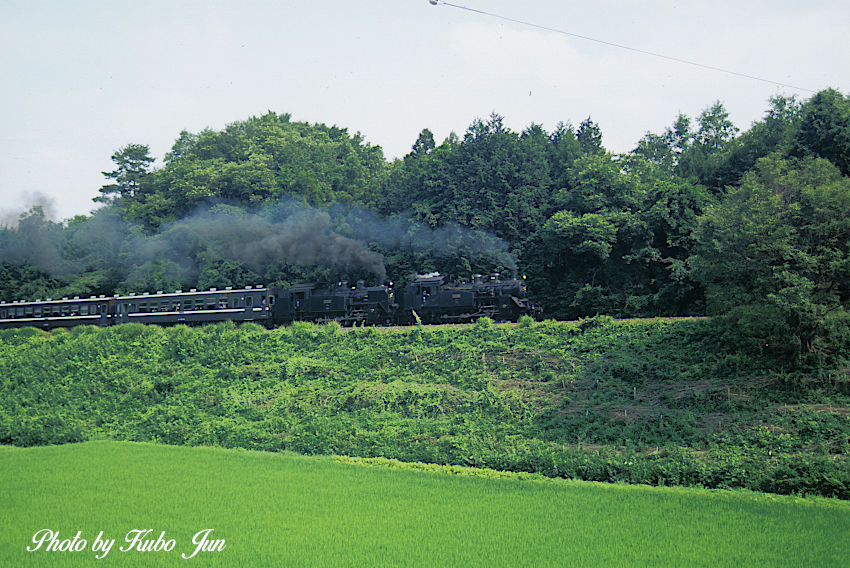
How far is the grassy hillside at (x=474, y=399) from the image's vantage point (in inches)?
504

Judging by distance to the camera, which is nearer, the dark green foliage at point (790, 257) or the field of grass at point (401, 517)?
the field of grass at point (401, 517)

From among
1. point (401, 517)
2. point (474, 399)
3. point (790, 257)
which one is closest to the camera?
point (401, 517)

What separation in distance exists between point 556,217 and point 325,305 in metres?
9.76

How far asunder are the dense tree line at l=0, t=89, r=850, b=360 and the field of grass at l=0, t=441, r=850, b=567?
5.89 meters

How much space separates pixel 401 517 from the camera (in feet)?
33.1

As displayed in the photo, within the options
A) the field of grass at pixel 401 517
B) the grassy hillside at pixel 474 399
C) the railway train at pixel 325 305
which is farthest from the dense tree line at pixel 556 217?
the field of grass at pixel 401 517

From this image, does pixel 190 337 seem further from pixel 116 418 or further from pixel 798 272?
pixel 798 272

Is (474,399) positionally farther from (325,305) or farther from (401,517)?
(325,305)

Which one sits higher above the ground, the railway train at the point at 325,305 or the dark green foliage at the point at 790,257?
the dark green foliage at the point at 790,257

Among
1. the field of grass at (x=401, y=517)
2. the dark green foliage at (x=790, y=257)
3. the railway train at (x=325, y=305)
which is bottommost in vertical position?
the field of grass at (x=401, y=517)

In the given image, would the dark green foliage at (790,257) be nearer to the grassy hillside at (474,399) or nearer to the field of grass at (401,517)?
the grassy hillside at (474,399)

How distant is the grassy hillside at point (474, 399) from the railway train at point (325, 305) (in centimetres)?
299

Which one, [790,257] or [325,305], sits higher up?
[790,257]

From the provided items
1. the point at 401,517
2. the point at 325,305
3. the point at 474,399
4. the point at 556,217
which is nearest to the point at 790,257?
the point at 474,399
